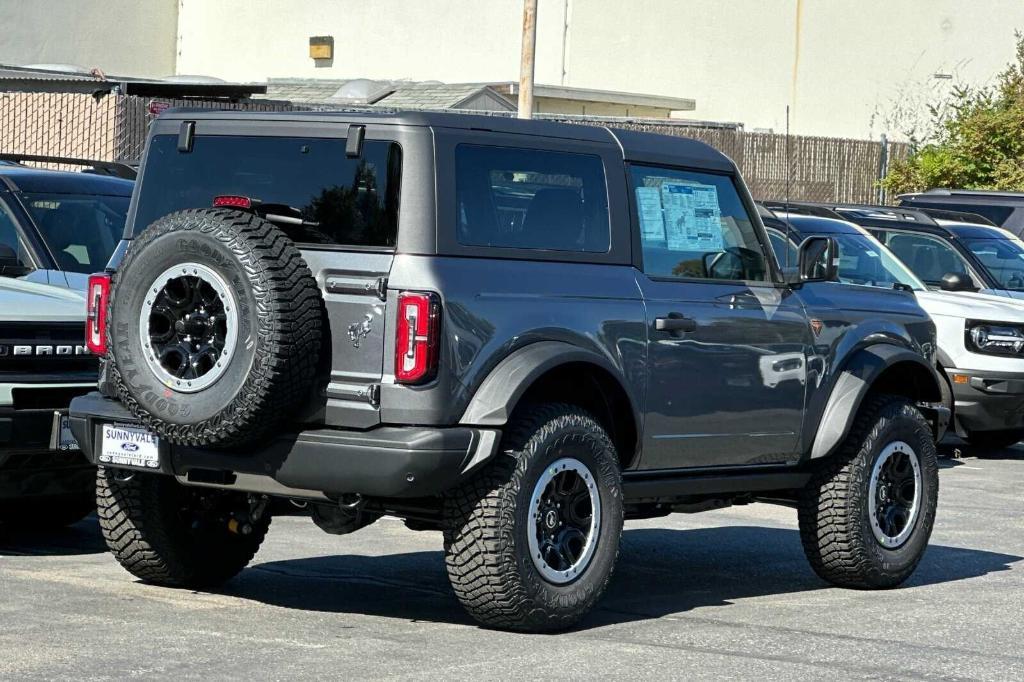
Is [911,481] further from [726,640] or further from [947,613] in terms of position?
[726,640]

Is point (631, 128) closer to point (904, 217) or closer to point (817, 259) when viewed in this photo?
point (904, 217)

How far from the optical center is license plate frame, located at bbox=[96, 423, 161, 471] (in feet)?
23.2

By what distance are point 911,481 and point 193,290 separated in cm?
387

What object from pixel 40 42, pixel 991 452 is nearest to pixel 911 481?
pixel 991 452

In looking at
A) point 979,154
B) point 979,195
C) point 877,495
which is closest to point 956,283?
point 979,195

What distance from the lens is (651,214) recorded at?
7.79 m

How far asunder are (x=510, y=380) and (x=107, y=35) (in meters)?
43.1

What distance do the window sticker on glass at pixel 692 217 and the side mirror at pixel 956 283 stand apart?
22.5ft

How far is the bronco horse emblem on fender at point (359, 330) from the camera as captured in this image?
666 centimetres

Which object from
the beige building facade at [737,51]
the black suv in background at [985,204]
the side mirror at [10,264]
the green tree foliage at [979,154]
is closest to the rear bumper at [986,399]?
the black suv in background at [985,204]

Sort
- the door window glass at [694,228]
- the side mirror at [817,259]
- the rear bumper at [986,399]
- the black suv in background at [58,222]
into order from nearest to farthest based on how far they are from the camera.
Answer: the door window glass at [694,228] → the side mirror at [817,259] → the black suv in background at [58,222] → the rear bumper at [986,399]

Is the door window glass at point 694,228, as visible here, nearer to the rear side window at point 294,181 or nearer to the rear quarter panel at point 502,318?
the rear quarter panel at point 502,318

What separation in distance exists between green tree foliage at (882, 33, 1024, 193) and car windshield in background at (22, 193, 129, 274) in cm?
1935

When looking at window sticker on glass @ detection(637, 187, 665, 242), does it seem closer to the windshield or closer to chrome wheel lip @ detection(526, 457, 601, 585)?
chrome wheel lip @ detection(526, 457, 601, 585)
